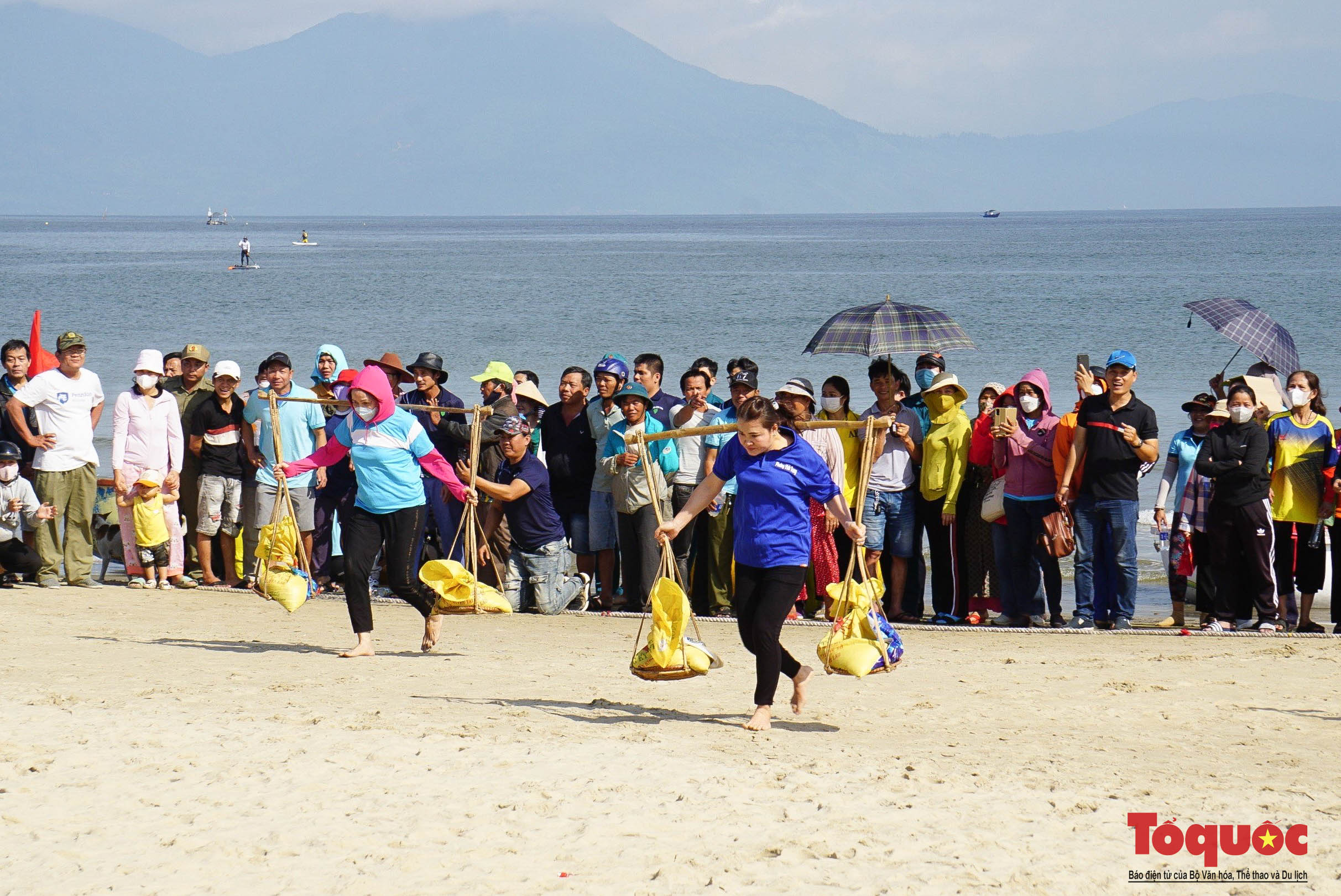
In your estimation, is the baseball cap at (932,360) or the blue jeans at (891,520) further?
the baseball cap at (932,360)

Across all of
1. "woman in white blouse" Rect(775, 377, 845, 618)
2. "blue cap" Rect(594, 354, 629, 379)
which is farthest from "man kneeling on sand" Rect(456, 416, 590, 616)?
"woman in white blouse" Rect(775, 377, 845, 618)

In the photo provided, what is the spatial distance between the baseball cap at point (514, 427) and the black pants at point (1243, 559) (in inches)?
199

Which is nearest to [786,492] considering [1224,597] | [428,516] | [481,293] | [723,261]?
[1224,597]

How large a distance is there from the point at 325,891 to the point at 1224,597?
743 centimetres

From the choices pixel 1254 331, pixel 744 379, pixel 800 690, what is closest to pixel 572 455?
pixel 744 379

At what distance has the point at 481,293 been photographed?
211 ft

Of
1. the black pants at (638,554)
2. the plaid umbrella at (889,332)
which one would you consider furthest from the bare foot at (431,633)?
the plaid umbrella at (889,332)

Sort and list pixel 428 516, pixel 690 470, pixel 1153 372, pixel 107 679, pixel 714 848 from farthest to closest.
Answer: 1. pixel 1153 372
2. pixel 428 516
3. pixel 690 470
4. pixel 107 679
5. pixel 714 848

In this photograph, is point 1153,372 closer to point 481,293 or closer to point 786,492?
point 786,492

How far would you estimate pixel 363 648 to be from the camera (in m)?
8.82

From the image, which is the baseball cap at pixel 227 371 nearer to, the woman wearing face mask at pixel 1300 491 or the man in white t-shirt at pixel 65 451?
the man in white t-shirt at pixel 65 451

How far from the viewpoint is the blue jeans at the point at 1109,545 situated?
33.0ft

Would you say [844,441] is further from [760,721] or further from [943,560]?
[760,721]

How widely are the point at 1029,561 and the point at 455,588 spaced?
442 cm
